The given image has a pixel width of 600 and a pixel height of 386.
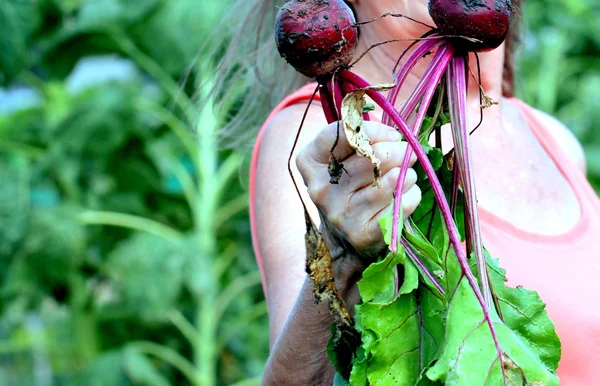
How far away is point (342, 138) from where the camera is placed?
0.75 meters

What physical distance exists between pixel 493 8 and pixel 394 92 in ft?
0.41

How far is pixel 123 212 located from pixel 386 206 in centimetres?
273

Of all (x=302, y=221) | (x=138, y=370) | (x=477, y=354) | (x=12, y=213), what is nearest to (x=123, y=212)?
(x=12, y=213)

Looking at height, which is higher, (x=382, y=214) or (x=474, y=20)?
(x=474, y=20)

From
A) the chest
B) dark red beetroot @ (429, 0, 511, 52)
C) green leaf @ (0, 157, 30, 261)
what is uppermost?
dark red beetroot @ (429, 0, 511, 52)

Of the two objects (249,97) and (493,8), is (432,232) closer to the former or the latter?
(493,8)

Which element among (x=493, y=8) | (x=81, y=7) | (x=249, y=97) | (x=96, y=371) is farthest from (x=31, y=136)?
(x=493, y=8)

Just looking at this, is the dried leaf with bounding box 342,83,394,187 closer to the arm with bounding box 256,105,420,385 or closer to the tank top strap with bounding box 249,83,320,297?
the arm with bounding box 256,105,420,385

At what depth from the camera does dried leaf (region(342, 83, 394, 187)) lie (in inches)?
28.8

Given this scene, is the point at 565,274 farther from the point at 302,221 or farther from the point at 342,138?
the point at 342,138

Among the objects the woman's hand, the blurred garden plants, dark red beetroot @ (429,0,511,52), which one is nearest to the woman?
the woman's hand

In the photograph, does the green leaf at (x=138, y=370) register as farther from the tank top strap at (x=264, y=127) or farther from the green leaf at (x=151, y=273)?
the tank top strap at (x=264, y=127)

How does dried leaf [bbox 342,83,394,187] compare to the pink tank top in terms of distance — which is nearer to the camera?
dried leaf [bbox 342,83,394,187]

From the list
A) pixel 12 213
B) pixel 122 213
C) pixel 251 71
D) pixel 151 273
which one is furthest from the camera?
pixel 122 213
